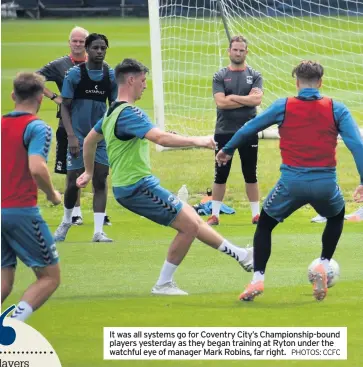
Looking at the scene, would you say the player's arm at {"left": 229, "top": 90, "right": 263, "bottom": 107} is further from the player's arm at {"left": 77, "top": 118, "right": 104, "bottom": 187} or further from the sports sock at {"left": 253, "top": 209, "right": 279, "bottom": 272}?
the sports sock at {"left": 253, "top": 209, "right": 279, "bottom": 272}

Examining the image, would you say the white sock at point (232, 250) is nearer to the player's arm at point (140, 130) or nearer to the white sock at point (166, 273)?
the white sock at point (166, 273)

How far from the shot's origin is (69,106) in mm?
12688

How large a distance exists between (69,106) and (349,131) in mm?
4246

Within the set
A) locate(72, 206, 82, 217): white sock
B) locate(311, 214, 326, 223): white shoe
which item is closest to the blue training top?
locate(72, 206, 82, 217): white sock

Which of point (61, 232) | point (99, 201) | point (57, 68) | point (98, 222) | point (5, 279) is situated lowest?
point (61, 232)

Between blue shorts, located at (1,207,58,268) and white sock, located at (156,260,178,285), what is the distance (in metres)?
1.73

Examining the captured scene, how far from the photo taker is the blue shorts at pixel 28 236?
7996 millimetres

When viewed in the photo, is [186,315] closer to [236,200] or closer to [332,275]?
[332,275]

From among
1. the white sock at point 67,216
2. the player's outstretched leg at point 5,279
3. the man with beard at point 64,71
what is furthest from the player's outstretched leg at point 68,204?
the player's outstretched leg at point 5,279

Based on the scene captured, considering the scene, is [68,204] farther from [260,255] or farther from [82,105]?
[260,255]

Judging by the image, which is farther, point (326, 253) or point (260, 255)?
point (326, 253)

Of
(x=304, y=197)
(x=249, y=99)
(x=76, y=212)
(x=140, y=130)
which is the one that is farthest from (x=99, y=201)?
(x=304, y=197)

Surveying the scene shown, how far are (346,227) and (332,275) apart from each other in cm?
350

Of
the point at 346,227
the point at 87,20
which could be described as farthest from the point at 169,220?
the point at 87,20
